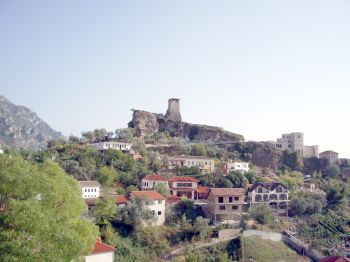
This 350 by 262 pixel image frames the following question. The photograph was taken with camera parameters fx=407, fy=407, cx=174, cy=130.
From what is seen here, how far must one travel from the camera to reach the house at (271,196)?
160ft

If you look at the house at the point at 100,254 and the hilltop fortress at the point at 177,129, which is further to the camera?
the hilltop fortress at the point at 177,129

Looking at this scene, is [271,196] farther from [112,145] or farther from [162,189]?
[112,145]

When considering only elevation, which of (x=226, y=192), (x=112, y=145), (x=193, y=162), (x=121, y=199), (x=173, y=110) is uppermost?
(x=173, y=110)

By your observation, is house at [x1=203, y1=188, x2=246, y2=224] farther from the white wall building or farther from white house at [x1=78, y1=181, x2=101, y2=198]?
white house at [x1=78, y1=181, x2=101, y2=198]

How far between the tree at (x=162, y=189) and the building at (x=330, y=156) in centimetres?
4407

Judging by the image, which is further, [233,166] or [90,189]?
[233,166]

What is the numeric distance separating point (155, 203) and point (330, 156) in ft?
164

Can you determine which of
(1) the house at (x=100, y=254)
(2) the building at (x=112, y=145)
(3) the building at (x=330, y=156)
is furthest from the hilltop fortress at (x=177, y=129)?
(1) the house at (x=100, y=254)

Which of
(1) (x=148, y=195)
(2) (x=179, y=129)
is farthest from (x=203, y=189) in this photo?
(2) (x=179, y=129)

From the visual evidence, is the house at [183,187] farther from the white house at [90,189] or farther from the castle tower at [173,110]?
the castle tower at [173,110]

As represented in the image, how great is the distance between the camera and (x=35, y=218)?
1345 centimetres

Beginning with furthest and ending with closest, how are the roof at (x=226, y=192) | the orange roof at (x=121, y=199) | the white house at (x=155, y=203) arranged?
the roof at (x=226, y=192), the orange roof at (x=121, y=199), the white house at (x=155, y=203)

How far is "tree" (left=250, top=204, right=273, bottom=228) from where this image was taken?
41719 mm

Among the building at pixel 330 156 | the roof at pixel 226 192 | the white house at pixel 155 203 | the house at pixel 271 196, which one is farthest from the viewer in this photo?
the building at pixel 330 156
